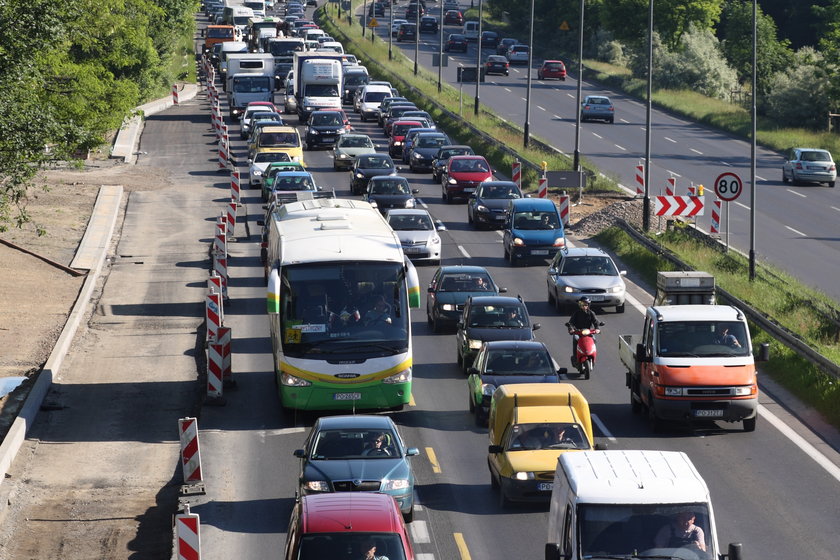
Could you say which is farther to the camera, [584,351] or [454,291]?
[454,291]

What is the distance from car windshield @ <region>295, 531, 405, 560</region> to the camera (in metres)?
15.0

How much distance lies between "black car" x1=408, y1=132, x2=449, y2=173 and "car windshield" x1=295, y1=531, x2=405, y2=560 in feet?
151

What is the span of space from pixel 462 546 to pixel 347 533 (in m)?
4.16

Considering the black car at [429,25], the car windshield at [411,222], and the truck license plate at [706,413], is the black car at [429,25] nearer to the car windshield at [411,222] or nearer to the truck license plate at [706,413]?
the car windshield at [411,222]

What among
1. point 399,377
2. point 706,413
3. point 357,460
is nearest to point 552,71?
point 399,377

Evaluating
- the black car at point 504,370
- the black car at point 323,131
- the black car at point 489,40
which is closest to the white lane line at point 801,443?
the black car at point 504,370

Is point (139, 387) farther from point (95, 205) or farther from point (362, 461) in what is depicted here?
point (95, 205)

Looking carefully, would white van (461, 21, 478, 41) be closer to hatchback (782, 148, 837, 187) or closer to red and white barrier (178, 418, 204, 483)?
hatchback (782, 148, 837, 187)

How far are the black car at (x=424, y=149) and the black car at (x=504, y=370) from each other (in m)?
35.2

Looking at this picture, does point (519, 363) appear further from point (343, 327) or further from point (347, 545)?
point (347, 545)

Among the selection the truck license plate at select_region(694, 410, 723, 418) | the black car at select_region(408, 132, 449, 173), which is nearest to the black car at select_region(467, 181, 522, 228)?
the black car at select_region(408, 132, 449, 173)

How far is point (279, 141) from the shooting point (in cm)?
5841

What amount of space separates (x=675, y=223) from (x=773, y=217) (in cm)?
816

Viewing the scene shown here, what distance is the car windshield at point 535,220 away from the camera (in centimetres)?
4178
